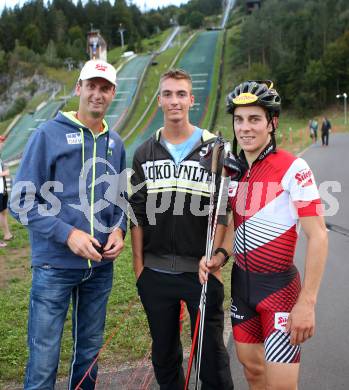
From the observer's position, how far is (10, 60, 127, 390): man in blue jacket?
320cm

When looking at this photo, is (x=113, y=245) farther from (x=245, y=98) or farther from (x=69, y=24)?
(x=69, y=24)

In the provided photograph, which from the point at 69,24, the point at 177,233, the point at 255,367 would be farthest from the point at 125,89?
the point at 69,24

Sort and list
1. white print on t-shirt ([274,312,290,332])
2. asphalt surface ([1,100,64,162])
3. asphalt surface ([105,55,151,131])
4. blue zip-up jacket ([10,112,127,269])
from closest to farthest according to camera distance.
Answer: white print on t-shirt ([274,312,290,332]) < blue zip-up jacket ([10,112,127,269]) < asphalt surface ([1,100,64,162]) < asphalt surface ([105,55,151,131])

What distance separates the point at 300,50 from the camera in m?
67.0

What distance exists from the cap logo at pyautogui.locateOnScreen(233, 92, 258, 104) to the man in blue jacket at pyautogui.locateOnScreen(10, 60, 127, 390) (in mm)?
982

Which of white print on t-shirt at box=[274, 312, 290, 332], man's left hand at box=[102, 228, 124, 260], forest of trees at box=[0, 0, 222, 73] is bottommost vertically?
white print on t-shirt at box=[274, 312, 290, 332]

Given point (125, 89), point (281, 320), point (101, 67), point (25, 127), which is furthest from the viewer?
point (125, 89)

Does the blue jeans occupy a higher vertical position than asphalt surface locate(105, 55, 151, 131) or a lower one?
lower

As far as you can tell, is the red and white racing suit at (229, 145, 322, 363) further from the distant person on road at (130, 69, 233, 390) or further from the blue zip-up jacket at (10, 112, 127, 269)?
the blue zip-up jacket at (10, 112, 127, 269)

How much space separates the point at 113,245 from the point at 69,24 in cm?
13193

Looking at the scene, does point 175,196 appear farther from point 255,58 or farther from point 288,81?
point 255,58

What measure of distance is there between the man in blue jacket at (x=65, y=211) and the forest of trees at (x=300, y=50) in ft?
184

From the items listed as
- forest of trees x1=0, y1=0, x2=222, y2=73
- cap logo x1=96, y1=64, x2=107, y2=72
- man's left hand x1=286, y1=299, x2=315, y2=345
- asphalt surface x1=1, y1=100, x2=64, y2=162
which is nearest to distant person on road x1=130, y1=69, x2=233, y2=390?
cap logo x1=96, y1=64, x2=107, y2=72

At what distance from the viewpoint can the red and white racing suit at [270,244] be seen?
2.91 m
